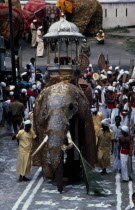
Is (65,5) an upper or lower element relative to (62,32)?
lower

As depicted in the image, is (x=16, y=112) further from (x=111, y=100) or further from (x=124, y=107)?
(x=124, y=107)

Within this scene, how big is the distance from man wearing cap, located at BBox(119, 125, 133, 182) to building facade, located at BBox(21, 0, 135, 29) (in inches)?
1004

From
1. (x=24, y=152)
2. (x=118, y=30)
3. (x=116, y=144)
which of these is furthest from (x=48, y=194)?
(x=118, y=30)

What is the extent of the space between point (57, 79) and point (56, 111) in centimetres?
217

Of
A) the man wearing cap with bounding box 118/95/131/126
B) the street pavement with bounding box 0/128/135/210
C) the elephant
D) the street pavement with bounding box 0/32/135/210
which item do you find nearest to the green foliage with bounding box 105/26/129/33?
the man wearing cap with bounding box 118/95/131/126

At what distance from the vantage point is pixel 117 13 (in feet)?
150

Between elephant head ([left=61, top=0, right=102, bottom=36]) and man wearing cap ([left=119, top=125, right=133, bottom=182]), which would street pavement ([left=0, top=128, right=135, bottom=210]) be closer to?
man wearing cap ([left=119, top=125, right=133, bottom=182])

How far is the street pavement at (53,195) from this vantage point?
59.9 feet

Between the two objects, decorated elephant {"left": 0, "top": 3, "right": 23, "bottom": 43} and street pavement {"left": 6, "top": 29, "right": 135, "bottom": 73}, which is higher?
decorated elephant {"left": 0, "top": 3, "right": 23, "bottom": 43}

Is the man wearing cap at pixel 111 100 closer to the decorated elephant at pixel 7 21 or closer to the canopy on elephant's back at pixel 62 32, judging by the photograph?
the canopy on elephant's back at pixel 62 32

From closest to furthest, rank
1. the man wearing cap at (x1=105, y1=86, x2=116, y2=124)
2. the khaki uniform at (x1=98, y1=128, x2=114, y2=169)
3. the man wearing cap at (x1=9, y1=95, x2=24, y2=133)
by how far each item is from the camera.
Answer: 1. the khaki uniform at (x1=98, y1=128, x2=114, y2=169)
2. the man wearing cap at (x1=9, y1=95, x2=24, y2=133)
3. the man wearing cap at (x1=105, y1=86, x2=116, y2=124)

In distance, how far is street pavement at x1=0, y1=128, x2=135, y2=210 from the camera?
719 inches

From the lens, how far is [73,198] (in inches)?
743

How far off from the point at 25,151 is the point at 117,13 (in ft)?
85.0
